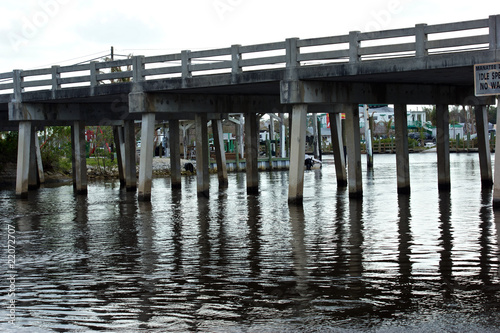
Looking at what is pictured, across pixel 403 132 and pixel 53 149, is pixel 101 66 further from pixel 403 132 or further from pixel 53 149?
pixel 53 149

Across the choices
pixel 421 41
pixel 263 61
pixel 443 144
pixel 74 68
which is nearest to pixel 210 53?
pixel 263 61

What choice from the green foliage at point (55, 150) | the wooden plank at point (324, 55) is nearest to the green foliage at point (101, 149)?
the green foliage at point (55, 150)

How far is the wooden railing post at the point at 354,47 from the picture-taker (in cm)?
2228

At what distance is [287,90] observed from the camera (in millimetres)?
23672

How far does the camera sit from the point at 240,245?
625 inches

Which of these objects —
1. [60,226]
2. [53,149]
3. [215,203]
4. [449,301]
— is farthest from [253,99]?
[53,149]

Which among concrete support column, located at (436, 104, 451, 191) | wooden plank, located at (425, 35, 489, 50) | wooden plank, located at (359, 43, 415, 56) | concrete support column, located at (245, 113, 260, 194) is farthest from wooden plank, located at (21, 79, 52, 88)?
wooden plank, located at (425, 35, 489, 50)

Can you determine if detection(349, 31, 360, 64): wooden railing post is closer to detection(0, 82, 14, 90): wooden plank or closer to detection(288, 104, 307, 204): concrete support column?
detection(288, 104, 307, 204): concrete support column

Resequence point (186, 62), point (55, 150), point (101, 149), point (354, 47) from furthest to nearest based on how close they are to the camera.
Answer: point (101, 149) → point (55, 150) → point (186, 62) → point (354, 47)

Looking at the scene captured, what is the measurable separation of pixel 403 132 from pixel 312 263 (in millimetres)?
15128

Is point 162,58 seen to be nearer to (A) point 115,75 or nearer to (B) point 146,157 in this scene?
(A) point 115,75

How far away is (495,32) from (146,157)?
13.2 meters

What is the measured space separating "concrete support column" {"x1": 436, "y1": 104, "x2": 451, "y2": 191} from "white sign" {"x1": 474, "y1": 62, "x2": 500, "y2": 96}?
7.27 metres

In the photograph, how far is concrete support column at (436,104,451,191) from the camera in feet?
92.2
